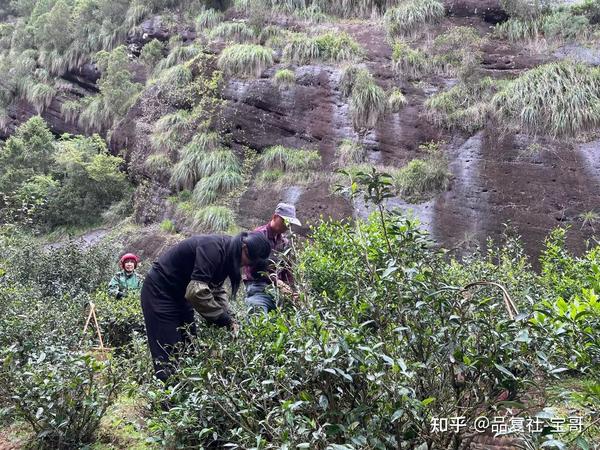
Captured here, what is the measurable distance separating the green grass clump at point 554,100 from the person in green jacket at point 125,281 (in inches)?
315

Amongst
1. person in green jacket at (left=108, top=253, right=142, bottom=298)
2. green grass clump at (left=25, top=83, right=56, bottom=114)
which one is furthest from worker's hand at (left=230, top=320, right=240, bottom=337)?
green grass clump at (left=25, top=83, right=56, bottom=114)

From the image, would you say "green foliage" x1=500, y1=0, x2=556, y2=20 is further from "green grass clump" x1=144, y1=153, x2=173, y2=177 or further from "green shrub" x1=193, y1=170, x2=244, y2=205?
"green grass clump" x1=144, y1=153, x2=173, y2=177

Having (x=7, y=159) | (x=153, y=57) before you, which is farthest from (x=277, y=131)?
(x=7, y=159)

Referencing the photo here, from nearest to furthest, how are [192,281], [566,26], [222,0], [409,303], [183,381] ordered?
[409,303] < [183,381] < [192,281] < [566,26] < [222,0]

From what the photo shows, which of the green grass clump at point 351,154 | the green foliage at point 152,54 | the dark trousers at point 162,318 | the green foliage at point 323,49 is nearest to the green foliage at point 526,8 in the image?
the green foliage at point 323,49

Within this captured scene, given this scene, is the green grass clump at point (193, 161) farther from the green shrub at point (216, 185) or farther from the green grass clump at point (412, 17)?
the green grass clump at point (412, 17)

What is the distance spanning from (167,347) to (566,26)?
42.6 ft

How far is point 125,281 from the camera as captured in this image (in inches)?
304

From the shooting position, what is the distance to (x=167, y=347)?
3895 mm

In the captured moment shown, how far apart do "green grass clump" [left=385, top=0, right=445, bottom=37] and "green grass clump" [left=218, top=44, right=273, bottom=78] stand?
3507 millimetres

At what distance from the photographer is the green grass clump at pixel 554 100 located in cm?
1032

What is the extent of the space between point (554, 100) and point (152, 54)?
12.8 m

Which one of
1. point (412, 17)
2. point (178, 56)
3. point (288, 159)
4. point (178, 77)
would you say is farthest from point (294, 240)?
point (178, 56)

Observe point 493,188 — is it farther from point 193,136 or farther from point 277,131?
point 193,136
